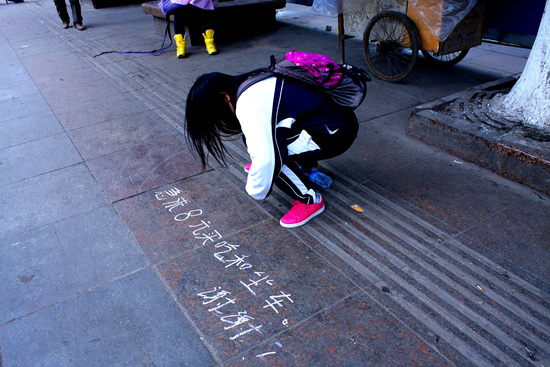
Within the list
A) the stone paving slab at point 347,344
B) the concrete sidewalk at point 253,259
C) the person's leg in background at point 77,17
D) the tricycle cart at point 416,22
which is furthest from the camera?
the person's leg in background at point 77,17

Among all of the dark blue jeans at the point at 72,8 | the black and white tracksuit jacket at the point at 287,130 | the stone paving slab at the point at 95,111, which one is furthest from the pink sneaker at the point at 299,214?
the dark blue jeans at the point at 72,8

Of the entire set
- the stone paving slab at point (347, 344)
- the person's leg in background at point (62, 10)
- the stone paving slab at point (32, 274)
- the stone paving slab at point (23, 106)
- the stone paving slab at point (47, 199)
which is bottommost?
the stone paving slab at point (347, 344)

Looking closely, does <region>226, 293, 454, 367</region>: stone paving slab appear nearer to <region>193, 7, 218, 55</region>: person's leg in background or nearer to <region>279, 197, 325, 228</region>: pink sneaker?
<region>279, 197, 325, 228</region>: pink sneaker

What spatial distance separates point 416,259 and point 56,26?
1121 cm

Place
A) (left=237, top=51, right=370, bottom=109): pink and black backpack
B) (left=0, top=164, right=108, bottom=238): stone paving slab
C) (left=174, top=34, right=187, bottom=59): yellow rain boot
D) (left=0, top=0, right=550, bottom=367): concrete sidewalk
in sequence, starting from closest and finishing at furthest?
(left=0, top=0, right=550, bottom=367): concrete sidewalk → (left=237, top=51, right=370, bottom=109): pink and black backpack → (left=0, top=164, right=108, bottom=238): stone paving slab → (left=174, top=34, right=187, bottom=59): yellow rain boot

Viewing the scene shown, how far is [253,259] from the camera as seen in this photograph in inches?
103

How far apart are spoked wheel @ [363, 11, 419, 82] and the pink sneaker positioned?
2.61 meters

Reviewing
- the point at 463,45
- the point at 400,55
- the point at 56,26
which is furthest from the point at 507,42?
the point at 56,26

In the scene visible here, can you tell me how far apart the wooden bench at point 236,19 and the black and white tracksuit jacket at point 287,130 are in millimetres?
5568

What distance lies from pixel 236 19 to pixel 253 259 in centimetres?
659

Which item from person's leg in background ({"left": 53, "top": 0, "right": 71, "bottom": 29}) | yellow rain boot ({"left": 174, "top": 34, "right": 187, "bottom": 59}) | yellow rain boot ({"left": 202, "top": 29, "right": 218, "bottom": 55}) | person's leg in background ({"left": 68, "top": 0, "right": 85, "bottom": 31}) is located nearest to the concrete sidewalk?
yellow rain boot ({"left": 174, "top": 34, "right": 187, "bottom": 59})

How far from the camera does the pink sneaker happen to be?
2.89 m

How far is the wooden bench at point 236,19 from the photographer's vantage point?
7.68 m

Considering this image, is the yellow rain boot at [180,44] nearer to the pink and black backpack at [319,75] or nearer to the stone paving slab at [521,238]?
the pink and black backpack at [319,75]
